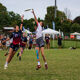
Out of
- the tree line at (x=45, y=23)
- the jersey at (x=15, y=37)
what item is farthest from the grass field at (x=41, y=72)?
the tree line at (x=45, y=23)

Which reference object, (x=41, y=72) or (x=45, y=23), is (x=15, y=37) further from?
(x=45, y=23)

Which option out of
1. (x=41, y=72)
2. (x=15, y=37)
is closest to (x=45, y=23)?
(x=15, y=37)

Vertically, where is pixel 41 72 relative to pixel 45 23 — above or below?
below

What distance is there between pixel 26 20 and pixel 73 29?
16.9 m

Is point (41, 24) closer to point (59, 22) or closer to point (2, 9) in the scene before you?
point (59, 22)

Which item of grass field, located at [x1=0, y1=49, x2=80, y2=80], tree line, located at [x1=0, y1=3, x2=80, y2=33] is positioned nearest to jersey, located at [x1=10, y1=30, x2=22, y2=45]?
grass field, located at [x1=0, y1=49, x2=80, y2=80]

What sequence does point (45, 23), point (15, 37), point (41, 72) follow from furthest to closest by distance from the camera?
point (45, 23)
point (15, 37)
point (41, 72)

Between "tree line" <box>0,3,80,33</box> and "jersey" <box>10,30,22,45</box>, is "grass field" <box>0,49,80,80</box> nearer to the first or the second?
"jersey" <box>10,30,22,45</box>

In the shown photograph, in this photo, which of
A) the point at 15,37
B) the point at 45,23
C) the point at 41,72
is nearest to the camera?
the point at 41,72

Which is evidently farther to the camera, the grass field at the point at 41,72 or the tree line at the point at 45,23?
the tree line at the point at 45,23

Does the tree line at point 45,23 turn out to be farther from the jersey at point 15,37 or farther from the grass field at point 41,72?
the jersey at point 15,37

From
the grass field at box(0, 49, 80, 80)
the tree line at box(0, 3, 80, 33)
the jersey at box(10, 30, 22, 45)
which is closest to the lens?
the grass field at box(0, 49, 80, 80)

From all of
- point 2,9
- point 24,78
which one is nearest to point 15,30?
point 24,78

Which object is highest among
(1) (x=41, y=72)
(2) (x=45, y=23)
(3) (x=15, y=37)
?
(2) (x=45, y=23)
